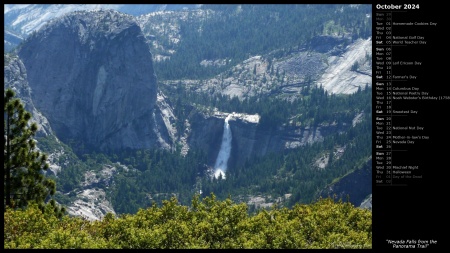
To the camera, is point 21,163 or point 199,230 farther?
point 21,163

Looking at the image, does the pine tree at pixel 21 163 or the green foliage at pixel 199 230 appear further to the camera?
the pine tree at pixel 21 163

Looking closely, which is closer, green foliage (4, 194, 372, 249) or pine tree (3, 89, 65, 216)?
green foliage (4, 194, 372, 249)
